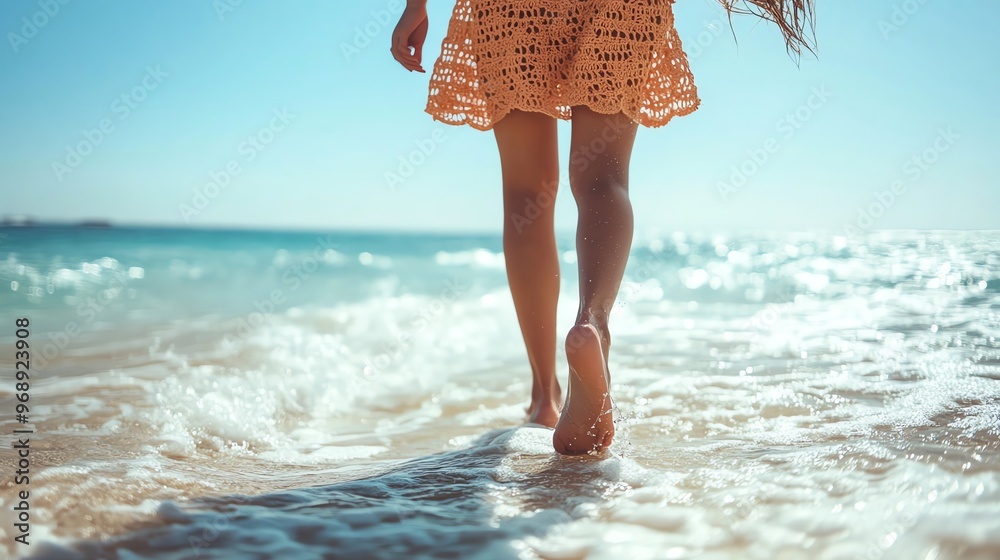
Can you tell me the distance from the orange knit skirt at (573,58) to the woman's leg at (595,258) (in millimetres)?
69

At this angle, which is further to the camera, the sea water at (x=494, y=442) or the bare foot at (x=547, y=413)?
the bare foot at (x=547, y=413)

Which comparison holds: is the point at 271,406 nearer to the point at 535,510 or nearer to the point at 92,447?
the point at 92,447

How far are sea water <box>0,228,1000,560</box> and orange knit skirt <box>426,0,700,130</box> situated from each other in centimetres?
69

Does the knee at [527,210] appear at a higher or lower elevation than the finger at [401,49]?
lower

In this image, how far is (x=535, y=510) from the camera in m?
1.13

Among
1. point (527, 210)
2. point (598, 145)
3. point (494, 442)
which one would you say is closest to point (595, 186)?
point (598, 145)

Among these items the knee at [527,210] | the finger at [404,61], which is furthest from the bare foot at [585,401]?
the finger at [404,61]

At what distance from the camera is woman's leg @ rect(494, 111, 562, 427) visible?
1.83 metres

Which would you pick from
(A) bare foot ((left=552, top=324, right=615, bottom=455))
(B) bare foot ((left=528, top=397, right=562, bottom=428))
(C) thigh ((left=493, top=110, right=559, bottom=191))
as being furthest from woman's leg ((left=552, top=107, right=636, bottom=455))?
(B) bare foot ((left=528, top=397, right=562, bottom=428))

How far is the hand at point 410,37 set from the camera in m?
1.87

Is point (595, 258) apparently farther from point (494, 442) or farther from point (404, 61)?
point (404, 61)

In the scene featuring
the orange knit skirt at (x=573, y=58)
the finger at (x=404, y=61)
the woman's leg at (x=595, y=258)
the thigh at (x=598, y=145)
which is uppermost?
the finger at (x=404, y=61)

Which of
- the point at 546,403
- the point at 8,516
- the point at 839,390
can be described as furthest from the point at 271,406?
the point at 839,390

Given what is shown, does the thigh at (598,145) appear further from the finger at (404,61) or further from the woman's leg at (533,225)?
the finger at (404,61)
